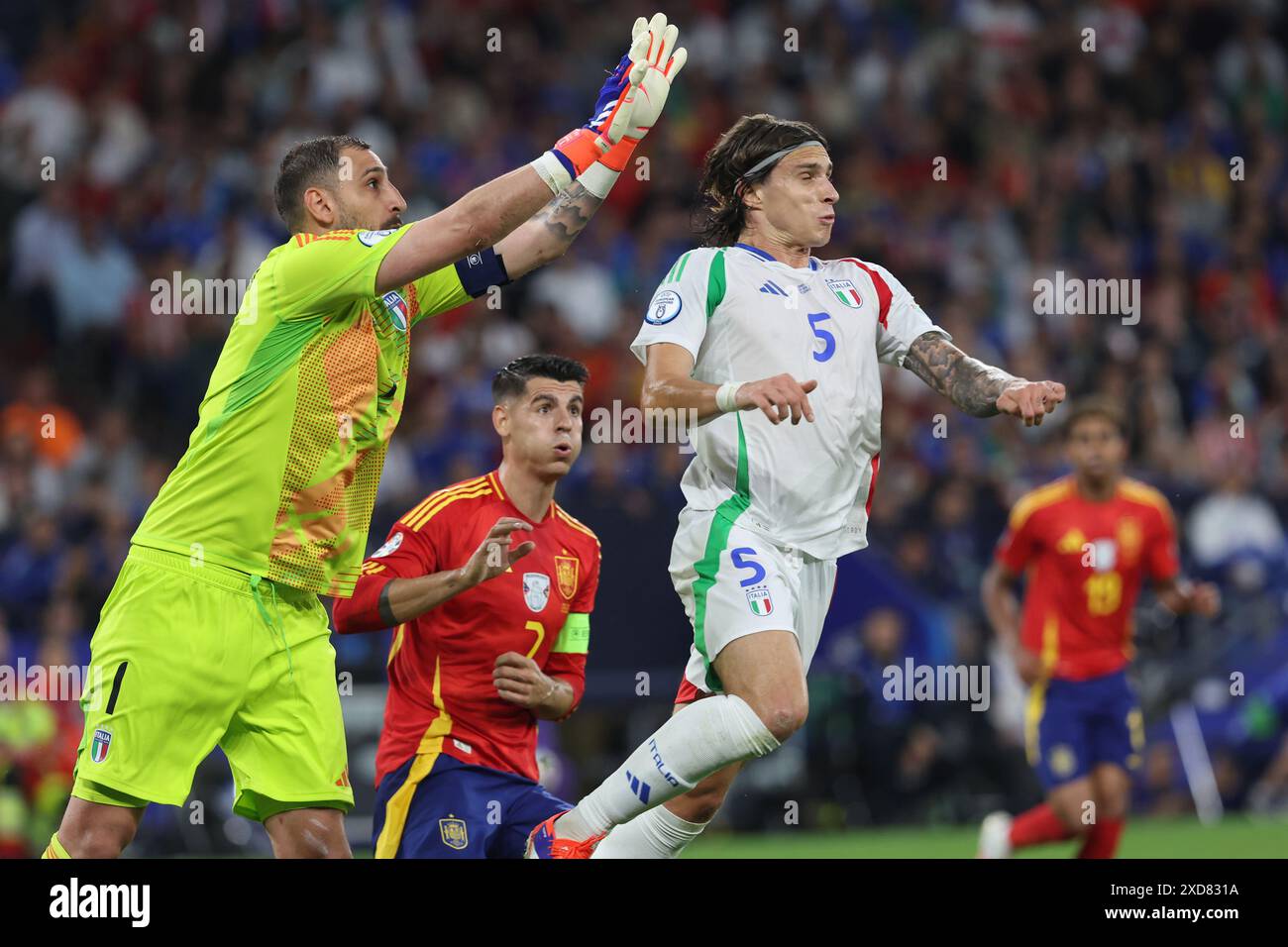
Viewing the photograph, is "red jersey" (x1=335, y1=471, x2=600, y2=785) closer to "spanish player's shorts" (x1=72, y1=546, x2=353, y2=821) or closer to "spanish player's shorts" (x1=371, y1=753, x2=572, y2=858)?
"spanish player's shorts" (x1=371, y1=753, x2=572, y2=858)

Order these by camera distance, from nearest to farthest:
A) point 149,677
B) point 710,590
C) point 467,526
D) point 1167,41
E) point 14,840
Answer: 1. point 149,677
2. point 710,590
3. point 467,526
4. point 14,840
5. point 1167,41

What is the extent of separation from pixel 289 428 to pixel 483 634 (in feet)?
4.18

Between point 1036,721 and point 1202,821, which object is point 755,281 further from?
Answer: point 1202,821

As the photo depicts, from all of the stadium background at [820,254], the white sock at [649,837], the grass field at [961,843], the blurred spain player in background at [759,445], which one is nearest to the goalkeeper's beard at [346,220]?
the blurred spain player in background at [759,445]

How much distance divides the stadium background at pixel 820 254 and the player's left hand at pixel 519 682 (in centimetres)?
390

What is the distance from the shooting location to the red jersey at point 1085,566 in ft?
30.2

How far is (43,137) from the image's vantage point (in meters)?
13.5

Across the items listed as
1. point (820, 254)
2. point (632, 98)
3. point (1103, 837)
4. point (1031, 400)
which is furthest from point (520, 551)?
point (820, 254)

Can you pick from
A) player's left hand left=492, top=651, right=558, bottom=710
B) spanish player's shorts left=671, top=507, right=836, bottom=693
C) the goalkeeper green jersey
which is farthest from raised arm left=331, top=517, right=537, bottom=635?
spanish player's shorts left=671, top=507, right=836, bottom=693

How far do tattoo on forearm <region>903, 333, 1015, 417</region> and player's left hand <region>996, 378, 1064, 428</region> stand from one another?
14 centimetres

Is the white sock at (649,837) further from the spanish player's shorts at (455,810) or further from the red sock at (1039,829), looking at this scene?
the red sock at (1039,829)

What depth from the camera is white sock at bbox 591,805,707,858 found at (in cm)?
564
